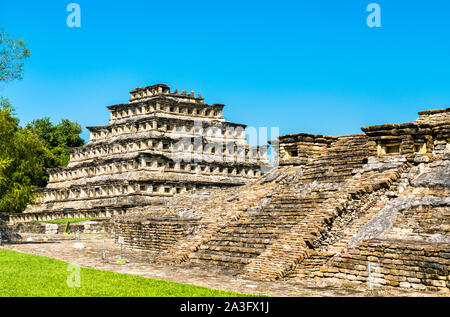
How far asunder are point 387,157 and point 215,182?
120ft

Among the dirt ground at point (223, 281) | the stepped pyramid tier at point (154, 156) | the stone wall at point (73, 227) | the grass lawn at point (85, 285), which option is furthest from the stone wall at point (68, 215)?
the grass lawn at point (85, 285)

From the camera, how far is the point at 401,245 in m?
12.9

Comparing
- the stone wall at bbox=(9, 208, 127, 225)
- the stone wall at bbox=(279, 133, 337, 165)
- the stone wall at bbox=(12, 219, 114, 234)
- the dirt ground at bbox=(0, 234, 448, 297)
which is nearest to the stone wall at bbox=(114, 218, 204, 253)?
the dirt ground at bbox=(0, 234, 448, 297)

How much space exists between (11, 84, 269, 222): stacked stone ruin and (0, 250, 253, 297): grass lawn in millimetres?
33758

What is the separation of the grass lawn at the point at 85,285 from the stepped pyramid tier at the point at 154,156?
34.2 metres

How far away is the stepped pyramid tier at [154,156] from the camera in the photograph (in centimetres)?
5228

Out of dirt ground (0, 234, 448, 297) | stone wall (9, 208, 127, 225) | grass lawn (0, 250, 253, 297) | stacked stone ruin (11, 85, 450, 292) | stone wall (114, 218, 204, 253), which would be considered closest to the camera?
grass lawn (0, 250, 253, 297)

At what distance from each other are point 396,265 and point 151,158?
138 feet

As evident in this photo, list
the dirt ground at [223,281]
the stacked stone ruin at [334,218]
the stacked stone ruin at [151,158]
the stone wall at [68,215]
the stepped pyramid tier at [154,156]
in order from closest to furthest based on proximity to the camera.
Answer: the dirt ground at [223,281]
the stacked stone ruin at [334,218]
the stone wall at [68,215]
the stacked stone ruin at [151,158]
the stepped pyramid tier at [154,156]

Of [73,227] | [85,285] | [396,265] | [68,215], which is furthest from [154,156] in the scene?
[396,265]

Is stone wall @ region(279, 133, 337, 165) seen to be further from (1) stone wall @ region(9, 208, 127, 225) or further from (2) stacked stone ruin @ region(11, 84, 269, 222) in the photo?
(1) stone wall @ region(9, 208, 127, 225)

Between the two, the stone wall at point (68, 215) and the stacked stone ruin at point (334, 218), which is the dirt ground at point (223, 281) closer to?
the stacked stone ruin at point (334, 218)

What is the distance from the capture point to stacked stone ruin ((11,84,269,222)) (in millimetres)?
51906

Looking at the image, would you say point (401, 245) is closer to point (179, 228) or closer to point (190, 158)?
point (179, 228)
